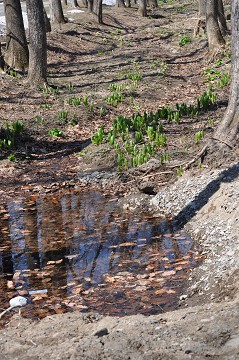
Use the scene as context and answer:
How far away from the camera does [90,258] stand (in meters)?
7.75

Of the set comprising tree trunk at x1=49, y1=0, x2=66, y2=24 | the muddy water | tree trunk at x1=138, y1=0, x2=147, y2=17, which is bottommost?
the muddy water

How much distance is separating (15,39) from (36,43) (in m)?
2.74

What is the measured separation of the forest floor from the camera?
16.1ft

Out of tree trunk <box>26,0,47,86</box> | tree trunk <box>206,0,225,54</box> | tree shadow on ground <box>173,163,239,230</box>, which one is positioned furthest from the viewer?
tree trunk <box>206,0,225,54</box>

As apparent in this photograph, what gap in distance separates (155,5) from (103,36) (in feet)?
59.7

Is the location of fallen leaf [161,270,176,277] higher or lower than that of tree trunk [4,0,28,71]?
lower

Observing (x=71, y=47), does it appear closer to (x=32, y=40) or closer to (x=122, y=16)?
(x=32, y=40)

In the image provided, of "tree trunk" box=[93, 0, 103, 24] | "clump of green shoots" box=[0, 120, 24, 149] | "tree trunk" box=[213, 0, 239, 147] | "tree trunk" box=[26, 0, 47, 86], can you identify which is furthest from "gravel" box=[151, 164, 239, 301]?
"tree trunk" box=[93, 0, 103, 24]

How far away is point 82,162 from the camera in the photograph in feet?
40.4

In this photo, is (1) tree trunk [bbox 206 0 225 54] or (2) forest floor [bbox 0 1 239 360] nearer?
(2) forest floor [bbox 0 1 239 360]

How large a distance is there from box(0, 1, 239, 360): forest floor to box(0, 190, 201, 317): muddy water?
1.13ft

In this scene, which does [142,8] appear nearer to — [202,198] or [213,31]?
[213,31]

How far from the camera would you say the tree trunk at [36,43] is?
16.5m

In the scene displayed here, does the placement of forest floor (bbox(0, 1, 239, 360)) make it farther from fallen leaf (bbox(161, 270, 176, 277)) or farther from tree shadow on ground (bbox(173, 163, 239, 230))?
fallen leaf (bbox(161, 270, 176, 277))
